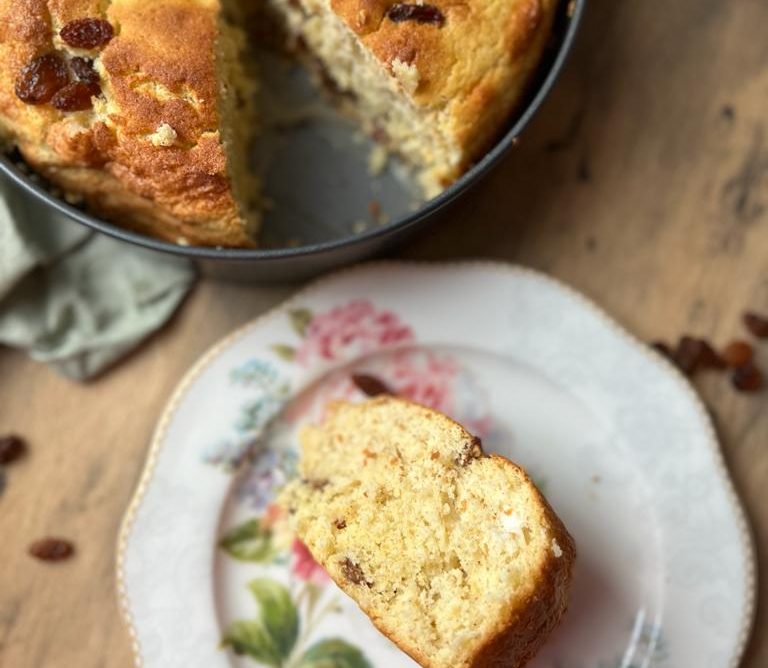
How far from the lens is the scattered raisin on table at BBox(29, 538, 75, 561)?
10.2ft

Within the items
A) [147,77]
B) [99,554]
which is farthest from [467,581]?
[147,77]

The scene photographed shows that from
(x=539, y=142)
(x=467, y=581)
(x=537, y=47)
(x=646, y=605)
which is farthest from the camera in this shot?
(x=539, y=142)

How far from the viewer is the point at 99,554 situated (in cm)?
314

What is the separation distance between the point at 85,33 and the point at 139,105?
0.81ft

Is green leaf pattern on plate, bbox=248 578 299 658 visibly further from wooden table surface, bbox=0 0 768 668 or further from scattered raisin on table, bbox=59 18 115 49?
scattered raisin on table, bbox=59 18 115 49

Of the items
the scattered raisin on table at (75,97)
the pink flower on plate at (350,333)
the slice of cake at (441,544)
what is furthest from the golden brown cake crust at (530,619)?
the scattered raisin on table at (75,97)

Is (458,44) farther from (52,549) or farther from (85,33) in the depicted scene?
(52,549)

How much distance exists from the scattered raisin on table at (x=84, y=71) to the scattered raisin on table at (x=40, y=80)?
3cm

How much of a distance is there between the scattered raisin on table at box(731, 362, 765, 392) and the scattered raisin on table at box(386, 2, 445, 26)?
1500 millimetres

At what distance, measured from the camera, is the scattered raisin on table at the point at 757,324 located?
316 cm

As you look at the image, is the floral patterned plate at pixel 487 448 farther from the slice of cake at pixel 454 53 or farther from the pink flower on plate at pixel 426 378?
the slice of cake at pixel 454 53

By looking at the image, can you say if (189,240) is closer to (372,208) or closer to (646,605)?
(372,208)

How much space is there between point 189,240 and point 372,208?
70 cm

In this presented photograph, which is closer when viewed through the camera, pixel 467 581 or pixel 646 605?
pixel 467 581
